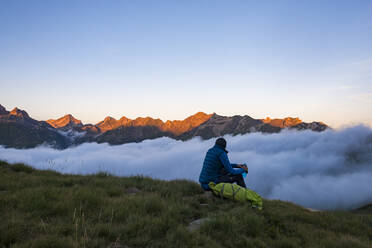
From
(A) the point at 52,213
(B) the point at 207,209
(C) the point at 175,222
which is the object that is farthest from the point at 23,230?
(B) the point at 207,209

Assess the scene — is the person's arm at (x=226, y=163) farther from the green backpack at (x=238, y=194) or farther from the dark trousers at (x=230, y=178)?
the green backpack at (x=238, y=194)

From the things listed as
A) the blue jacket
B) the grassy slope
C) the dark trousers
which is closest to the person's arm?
the blue jacket

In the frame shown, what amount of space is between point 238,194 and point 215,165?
151cm

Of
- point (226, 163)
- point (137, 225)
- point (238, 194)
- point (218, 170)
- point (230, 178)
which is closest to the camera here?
point (137, 225)

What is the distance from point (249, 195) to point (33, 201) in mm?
6376

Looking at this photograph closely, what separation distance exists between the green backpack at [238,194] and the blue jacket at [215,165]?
2.09 feet

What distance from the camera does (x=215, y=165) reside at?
8.15m

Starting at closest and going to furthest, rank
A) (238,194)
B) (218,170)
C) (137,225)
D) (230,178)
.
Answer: (137,225), (238,194), (230,178), (218,170)

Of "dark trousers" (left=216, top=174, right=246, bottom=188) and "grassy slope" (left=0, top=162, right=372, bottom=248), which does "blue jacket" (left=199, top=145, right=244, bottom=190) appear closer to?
"dark trousers" (left=216, top=174, right=246, bottom=188)

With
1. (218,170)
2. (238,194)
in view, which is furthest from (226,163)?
(238,194)

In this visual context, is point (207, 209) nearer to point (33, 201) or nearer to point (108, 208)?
point (108, 208)

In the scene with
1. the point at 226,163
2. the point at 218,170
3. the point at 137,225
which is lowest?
the point at 137,225

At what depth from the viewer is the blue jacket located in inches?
309

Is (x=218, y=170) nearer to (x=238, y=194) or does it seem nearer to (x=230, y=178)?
(x=230, y=178)
